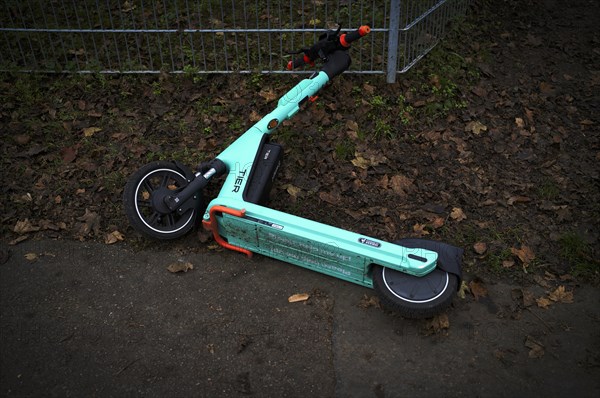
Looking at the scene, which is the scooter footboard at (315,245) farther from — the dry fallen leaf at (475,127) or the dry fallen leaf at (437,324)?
the dry fallen leaf at (475,127)

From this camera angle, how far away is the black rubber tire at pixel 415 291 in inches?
132

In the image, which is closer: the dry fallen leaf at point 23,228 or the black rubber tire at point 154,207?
the black rubber tire at point 154,207

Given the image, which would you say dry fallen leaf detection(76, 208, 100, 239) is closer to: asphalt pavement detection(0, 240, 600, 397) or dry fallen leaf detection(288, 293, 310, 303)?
asphalt pavement detection(0, 240, 600, 397)

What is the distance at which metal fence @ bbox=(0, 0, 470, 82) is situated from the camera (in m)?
5.37

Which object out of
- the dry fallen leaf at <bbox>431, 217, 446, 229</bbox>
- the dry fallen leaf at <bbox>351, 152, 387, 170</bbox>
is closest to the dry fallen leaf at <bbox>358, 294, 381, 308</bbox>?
the dry fallen leaf at <bbox>431, 217, 446, 229</bbox>

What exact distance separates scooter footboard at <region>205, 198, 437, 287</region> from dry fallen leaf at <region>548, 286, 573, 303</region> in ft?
2.87

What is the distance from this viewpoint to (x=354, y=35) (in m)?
4.21

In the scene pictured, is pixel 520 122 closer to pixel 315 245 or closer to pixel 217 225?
pixel 315 245

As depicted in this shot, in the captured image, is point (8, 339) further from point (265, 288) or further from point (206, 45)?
point (206, 45)

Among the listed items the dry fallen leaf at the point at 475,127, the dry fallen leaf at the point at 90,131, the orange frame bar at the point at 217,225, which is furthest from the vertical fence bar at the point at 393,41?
the dry fallen leaf at the point at 90,131

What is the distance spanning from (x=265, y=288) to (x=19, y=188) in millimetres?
2210

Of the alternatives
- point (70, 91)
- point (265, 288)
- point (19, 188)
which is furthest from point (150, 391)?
point (70, 91)

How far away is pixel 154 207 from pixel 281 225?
0.92 metres

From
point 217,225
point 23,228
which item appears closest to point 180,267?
point 217,225
